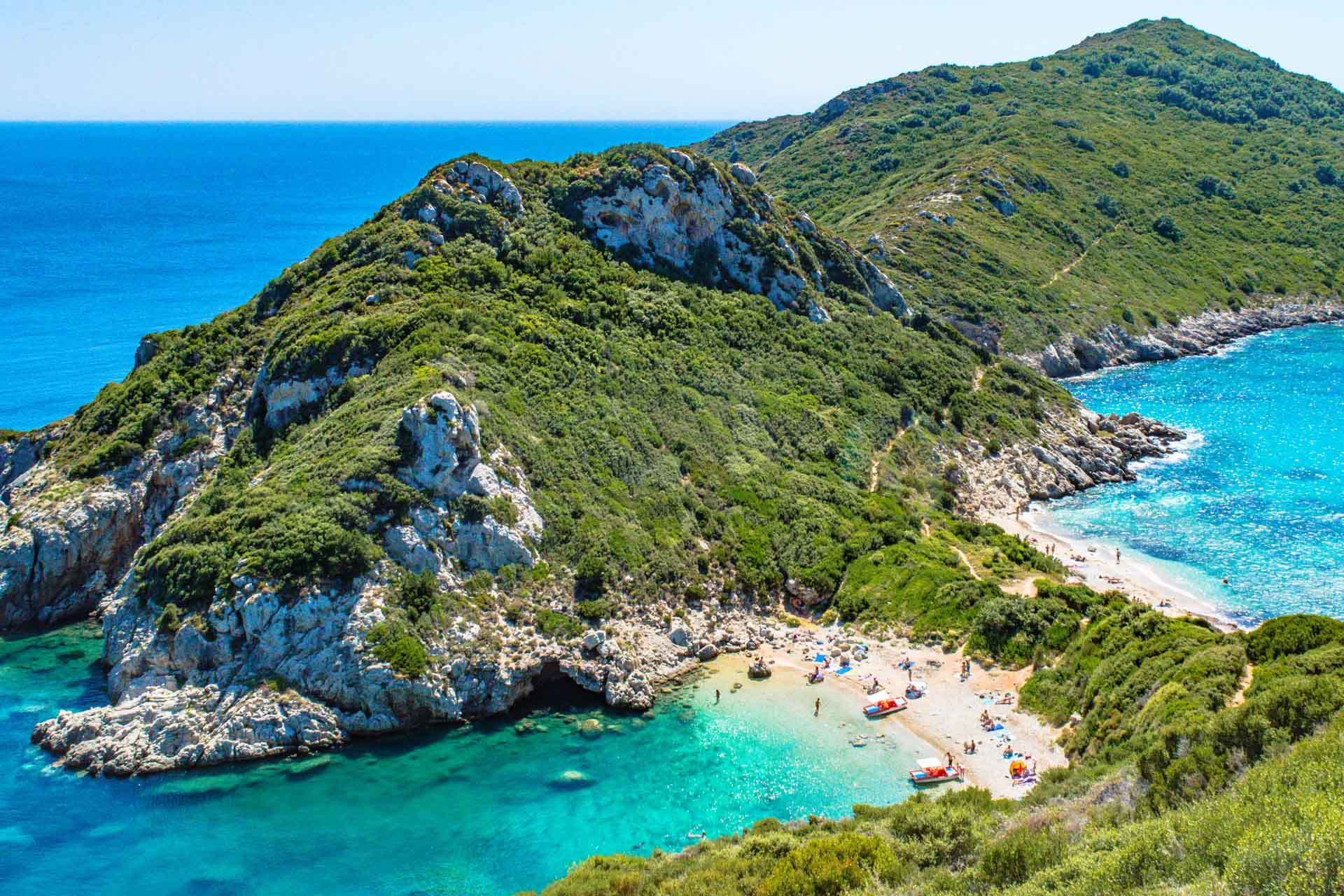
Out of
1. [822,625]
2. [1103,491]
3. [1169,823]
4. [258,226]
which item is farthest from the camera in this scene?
[258,226]

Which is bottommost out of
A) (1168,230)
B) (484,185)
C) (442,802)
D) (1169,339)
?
(442,802)

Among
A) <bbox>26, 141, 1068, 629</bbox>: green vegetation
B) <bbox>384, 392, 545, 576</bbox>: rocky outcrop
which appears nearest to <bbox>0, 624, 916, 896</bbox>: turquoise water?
<bbox>26, 141, 1068, 629</bbox>: green vegetation

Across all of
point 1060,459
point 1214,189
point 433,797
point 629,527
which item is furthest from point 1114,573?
point 1214,189

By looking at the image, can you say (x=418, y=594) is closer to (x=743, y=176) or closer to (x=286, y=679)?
(x=286, y=679)

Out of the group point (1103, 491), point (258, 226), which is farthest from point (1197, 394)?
point (258, 226)

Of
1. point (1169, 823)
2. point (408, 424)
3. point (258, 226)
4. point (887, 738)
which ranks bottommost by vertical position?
point (887, 738)

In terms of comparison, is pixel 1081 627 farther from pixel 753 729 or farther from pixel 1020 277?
pixel 1020 277

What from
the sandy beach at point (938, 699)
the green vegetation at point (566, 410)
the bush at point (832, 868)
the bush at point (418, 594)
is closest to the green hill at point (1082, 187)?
the green vegetation at point (566, 410)
